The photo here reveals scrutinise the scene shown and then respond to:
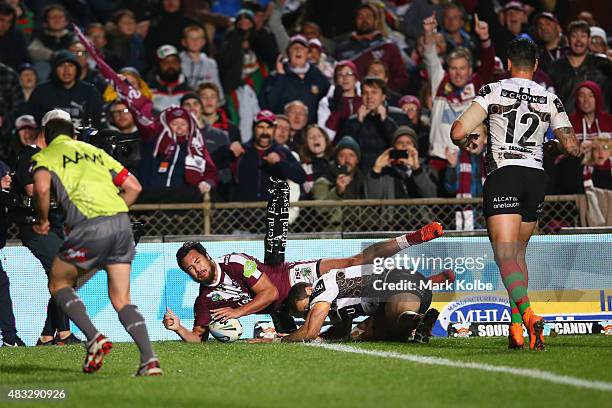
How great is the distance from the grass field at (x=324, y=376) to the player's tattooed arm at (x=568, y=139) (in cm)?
165

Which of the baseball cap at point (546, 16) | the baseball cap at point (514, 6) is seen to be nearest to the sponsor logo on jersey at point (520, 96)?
the baseball cap at point (546, 16)

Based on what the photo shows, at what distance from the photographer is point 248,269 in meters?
11.2

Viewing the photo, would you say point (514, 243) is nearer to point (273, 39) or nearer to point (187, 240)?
point (187, 240)

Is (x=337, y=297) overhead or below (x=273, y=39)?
below

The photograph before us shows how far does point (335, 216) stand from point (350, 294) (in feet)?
6.96

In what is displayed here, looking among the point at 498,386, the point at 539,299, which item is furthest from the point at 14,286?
the point at 498,386

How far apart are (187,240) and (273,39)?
18.6 ft

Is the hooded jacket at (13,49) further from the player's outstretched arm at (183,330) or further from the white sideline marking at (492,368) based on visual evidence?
the white sideline marking at (492,368)

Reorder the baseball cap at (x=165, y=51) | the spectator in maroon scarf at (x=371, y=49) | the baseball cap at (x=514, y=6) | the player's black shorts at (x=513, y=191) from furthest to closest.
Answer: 1. the baseball cap at (x=514, y=6)
2. the spectator in maroon scarf at (x=371, y=49)
3. the baseball cap at (x=165, y=51)
4. the player's black shorts at (x=513, y=191)

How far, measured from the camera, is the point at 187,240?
1241cm

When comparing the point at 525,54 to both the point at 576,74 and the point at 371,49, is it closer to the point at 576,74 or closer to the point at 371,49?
the point at 576,74

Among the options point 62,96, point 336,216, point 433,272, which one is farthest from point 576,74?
point 62,96

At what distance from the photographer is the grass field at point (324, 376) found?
22.9 ft

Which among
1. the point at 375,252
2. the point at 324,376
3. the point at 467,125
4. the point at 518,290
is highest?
the point at 467,125
